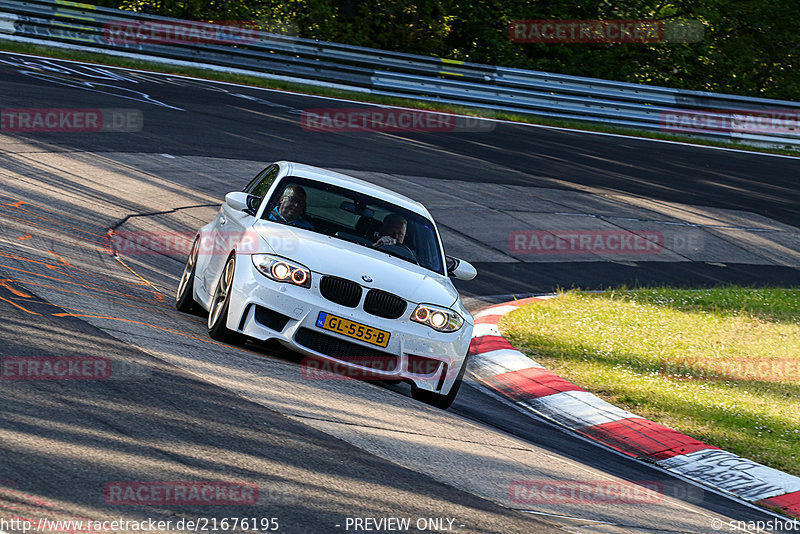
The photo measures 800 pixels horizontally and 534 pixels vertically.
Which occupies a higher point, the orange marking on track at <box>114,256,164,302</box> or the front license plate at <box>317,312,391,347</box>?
the front license plate at <box>317,312,391,347</box>

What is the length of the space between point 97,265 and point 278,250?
2810mm

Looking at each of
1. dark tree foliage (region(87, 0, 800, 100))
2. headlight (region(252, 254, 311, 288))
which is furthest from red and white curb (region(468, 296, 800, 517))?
dark tree foliage (region(87, 0, 800, 100))

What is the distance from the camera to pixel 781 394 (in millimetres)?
10094

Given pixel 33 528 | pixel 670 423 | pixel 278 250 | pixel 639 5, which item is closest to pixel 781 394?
pixel 670 423

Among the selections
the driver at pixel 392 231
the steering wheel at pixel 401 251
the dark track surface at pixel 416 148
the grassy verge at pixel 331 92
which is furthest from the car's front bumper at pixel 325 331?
the grassy verge at pixel 331 92

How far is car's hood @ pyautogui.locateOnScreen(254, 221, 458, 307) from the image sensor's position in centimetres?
734

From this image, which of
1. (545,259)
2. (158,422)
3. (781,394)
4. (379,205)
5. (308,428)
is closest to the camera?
(158,422)

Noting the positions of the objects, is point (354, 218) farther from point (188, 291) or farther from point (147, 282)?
point (147, 282)

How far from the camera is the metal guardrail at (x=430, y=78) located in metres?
25.0

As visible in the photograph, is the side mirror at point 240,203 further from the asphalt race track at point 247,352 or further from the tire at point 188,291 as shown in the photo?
the asphalt race track at point 247,352

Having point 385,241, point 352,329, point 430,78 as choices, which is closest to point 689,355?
point 385,241

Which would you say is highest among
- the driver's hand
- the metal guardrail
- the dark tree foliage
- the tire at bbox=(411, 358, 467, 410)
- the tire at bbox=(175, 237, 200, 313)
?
the dark tree foliage

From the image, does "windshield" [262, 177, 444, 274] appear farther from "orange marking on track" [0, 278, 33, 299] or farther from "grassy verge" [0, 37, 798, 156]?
"grassy verge" [0, 37, 798, 156]

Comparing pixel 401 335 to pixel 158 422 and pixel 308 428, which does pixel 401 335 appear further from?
pixel 158 422
